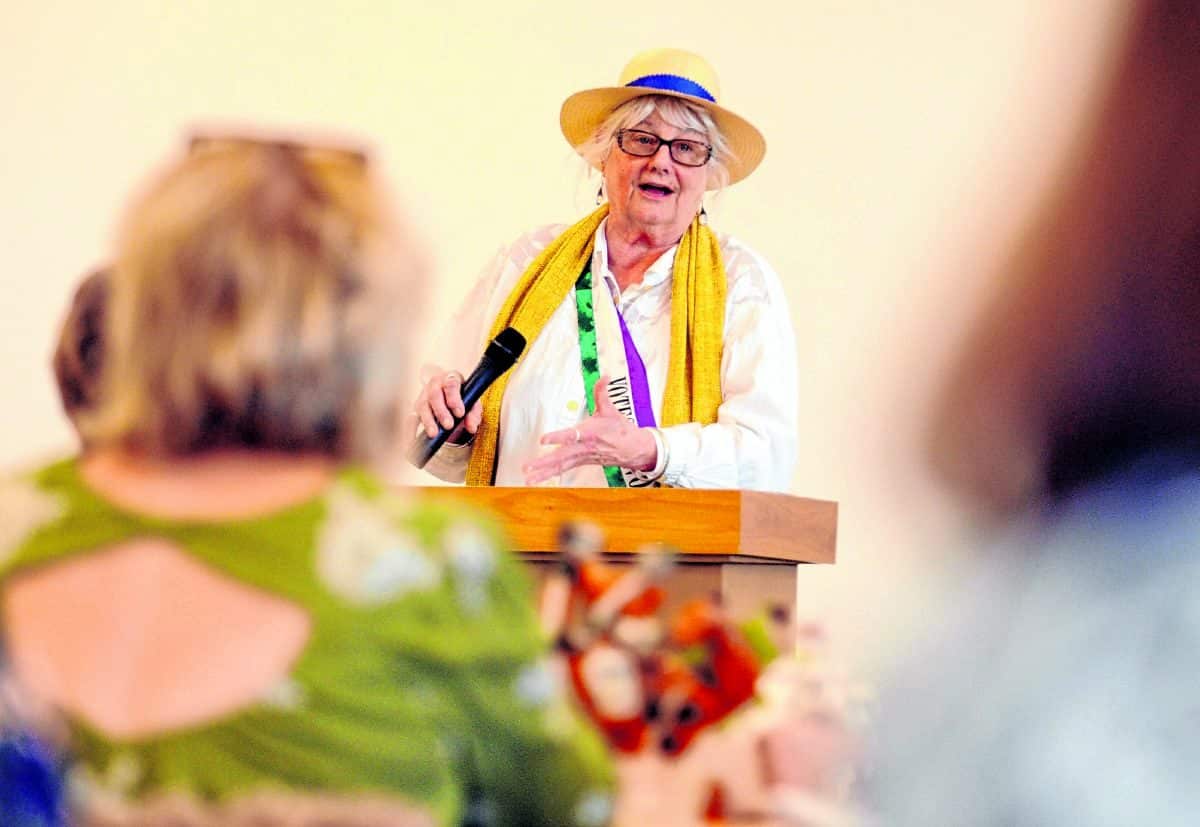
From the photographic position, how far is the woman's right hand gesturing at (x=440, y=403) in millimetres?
2979

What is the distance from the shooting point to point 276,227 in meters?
1.31

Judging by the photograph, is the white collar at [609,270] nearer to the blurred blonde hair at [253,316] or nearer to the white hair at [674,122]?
the white hair at [674,122]

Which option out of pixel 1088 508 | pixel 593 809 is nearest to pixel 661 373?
pixel 1088 508

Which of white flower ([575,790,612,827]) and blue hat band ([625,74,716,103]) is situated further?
blue hat band ([625,74,716,103])

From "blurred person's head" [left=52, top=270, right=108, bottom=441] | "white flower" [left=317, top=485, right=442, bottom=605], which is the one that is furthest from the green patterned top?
"blurred person's head" [left=52, top=270, right=108, bottom=441]

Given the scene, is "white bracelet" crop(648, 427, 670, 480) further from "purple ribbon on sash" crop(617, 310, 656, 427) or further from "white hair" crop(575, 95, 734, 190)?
"white hair" crop(575, 95, 734, 190)

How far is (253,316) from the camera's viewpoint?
1286 millimetres

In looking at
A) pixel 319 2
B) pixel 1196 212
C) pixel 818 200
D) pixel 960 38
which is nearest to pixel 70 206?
pixel 319 2

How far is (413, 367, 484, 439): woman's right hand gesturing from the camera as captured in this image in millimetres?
2979

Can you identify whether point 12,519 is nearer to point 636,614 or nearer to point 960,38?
point 636,614

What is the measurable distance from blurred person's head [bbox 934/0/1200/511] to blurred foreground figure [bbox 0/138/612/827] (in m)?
3.15

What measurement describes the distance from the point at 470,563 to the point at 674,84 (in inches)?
85.2

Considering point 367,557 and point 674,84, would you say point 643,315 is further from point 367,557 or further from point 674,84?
point 367,557

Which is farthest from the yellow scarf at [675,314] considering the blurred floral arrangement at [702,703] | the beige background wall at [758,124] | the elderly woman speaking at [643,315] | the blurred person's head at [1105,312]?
the blurred floral arrangement at [702,703]
